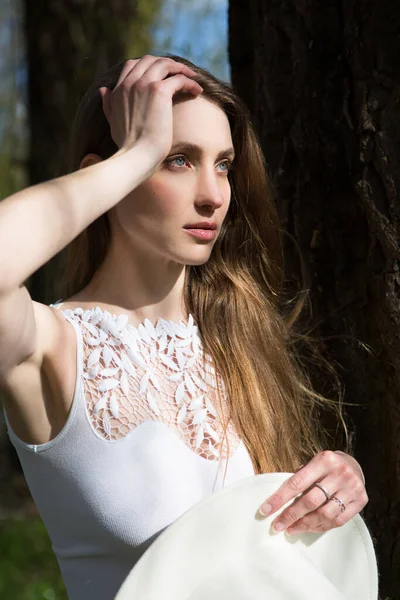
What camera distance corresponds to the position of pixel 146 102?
1988 mm

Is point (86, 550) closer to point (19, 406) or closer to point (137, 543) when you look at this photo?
point (137, 543)

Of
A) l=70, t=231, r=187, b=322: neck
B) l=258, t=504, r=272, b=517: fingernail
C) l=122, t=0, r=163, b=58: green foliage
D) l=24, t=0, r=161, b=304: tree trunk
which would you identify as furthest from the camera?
l=122, t=0, r=163, b=58: green foliage

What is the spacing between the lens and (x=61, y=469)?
2.01 m

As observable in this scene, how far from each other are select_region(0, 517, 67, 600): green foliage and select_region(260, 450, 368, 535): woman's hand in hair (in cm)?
277

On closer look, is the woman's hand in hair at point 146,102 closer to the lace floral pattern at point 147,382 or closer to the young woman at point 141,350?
the young woman at point 141,350

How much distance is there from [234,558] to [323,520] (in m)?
0.21

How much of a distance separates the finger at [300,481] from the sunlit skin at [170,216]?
0.50 meters

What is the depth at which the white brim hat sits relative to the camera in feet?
6.05

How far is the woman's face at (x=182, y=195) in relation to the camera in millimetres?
2100

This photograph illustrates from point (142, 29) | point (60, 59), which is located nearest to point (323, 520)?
point (60, 59)

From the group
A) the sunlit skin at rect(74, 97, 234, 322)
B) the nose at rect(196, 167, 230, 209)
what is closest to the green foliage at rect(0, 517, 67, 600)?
the sunlit skin at rect(74, 97, 234, 322)

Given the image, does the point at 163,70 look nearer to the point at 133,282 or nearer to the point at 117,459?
the point at 133,282

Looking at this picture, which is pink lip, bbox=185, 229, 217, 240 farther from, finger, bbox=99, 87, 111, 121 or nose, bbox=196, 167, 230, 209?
finger, bbox=99, 87, 111, 121

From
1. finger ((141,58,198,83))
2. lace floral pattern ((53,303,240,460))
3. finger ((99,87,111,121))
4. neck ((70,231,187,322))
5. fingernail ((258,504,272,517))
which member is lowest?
fingernail ((258,504,272,517))
